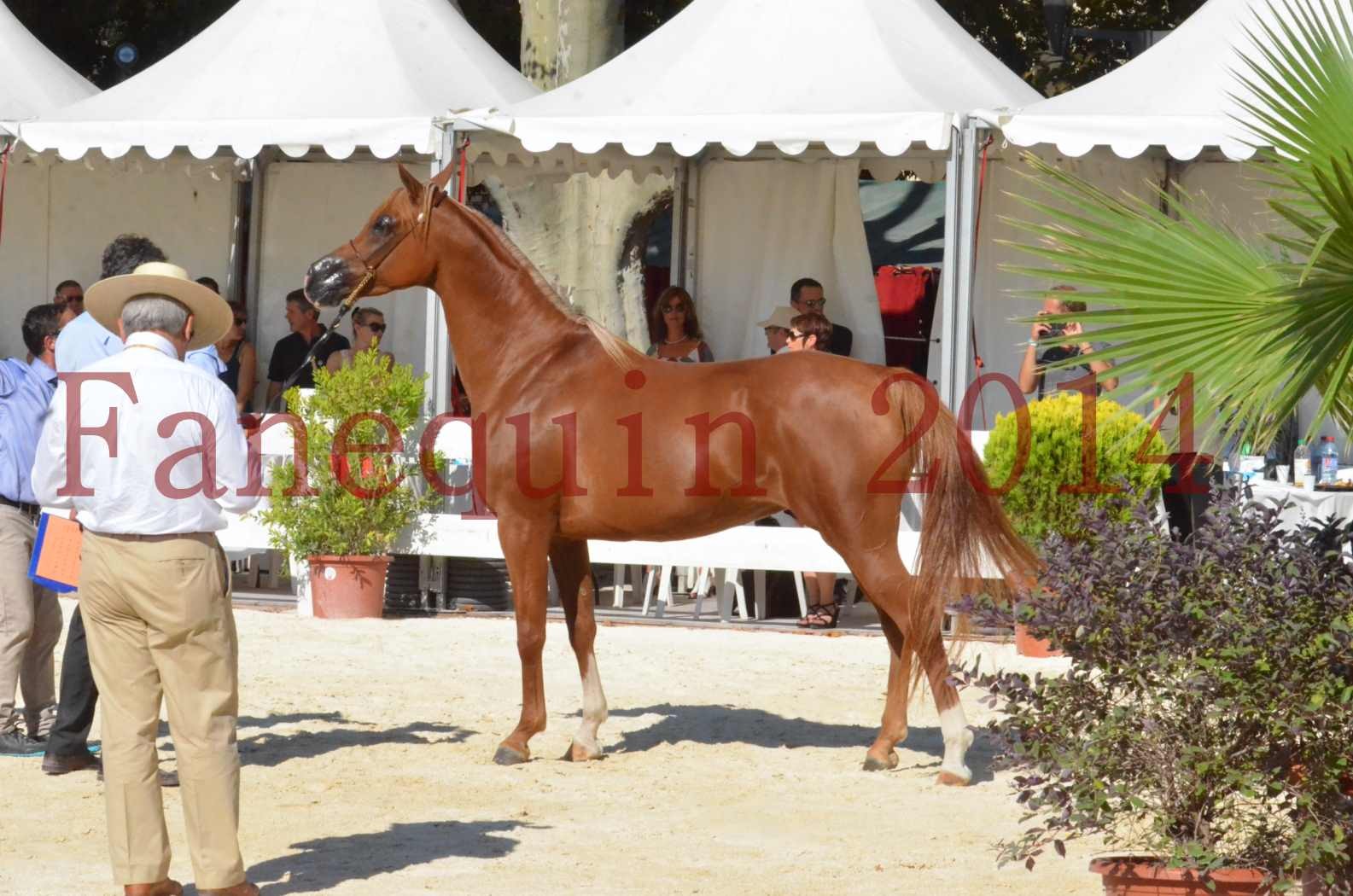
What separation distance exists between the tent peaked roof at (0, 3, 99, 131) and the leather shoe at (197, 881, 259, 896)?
8.41 meters

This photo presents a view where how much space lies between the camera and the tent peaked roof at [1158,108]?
1016 cm

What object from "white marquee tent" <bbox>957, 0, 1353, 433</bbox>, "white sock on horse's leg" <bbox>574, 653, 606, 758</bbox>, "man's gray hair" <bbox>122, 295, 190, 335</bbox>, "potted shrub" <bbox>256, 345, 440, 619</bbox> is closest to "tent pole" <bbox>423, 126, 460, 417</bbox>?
"potted shrub" <bbox>256, 345, 440, 619</bbox>

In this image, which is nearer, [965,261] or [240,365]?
[965,261]

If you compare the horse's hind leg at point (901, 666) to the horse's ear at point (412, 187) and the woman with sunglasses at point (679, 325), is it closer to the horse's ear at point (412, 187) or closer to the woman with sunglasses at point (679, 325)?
the horse's ear at point (412, 187)

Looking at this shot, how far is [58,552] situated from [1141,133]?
20.1 ft

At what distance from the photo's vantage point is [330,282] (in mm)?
7883

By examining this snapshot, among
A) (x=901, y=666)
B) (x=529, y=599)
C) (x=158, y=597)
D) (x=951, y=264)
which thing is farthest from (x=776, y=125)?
(x=158, y=597)

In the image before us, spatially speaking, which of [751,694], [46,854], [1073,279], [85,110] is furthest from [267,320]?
[1073,279]

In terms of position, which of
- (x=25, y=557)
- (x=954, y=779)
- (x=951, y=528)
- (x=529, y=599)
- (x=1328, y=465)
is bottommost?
(x=954, y=779)

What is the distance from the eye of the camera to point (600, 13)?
15.2 meters

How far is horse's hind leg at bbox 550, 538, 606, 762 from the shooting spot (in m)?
7.67

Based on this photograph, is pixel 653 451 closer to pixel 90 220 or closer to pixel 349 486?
pixel 349 486

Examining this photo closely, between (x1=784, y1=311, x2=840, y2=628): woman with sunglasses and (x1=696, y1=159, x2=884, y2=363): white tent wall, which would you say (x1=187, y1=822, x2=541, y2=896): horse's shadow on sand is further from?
(x1=696, y1=159, x2=884, y2=363): white tent wall

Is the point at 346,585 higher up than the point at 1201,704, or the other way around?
the point at 346,585
